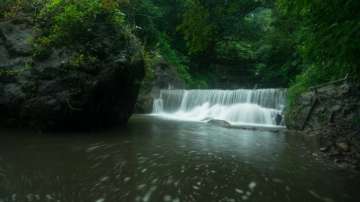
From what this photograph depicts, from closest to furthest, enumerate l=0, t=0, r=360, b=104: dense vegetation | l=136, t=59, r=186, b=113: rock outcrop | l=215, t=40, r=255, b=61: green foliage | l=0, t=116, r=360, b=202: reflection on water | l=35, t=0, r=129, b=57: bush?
l=0, t=116, r=360, b=202: reflection on water
l=0, t=0, r=360, b=104: dense vegetation
l=35, t=0, r=129, b=57: bush
l=136, t=59, r=186, b=113: rock outcrop
l=215, t=40, r=255, b=61: green foliage

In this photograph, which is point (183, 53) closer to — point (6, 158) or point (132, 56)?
point (132, 56)

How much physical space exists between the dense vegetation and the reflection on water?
5.15 ft

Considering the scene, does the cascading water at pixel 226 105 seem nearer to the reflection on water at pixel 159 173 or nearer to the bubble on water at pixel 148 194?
the reflection on water at pixel 159 173

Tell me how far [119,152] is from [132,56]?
3453 millimetres

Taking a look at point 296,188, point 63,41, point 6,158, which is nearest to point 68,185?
point 6,158

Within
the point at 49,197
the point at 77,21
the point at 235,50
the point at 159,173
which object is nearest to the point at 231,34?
the point at 235,50

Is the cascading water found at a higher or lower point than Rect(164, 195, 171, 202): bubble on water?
higher

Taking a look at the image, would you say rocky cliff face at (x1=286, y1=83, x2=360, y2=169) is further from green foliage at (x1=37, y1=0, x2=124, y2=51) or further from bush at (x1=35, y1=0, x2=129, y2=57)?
green foliage at (x1=37, y1=0, x2=124, y2=51)

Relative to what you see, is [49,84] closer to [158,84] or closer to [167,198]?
[167,198]

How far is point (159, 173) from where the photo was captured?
156 inches

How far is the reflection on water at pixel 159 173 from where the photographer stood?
319 centimetres

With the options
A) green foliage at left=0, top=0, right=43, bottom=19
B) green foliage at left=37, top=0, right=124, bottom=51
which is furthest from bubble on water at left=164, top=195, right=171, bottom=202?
green foliage at left=0, top=0, right=43, bottom=19

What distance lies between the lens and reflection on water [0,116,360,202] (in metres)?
3.19

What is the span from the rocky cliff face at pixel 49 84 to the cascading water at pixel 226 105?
644 cm
